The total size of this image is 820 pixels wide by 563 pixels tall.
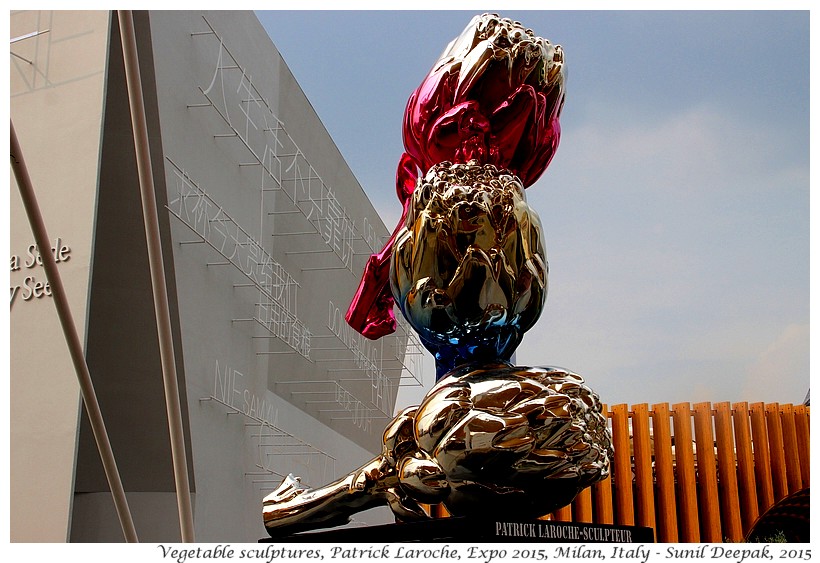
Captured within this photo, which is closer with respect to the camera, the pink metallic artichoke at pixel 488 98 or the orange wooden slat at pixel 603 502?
the pink metallic artichoke at pixel 488 98

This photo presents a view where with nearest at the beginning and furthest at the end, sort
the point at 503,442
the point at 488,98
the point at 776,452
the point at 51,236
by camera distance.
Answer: the point at 503,442 → the point at 488,98 → the point at 51,236 → the point at 776,452

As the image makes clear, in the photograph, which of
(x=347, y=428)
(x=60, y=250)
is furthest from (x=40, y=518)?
(x=347, y=428)

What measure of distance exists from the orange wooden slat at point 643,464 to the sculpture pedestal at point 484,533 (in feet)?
13.1

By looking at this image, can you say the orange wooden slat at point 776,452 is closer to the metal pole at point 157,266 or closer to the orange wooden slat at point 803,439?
the orange wooden slat at point 803,439

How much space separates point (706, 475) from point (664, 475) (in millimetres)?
206

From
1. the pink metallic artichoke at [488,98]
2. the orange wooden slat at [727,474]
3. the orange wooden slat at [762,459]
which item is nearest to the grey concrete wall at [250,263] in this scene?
the orange wooden slat at [727,474]

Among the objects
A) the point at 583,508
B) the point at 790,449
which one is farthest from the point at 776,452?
the point at 583,508

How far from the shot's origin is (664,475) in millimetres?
4387

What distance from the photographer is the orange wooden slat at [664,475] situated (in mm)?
4293

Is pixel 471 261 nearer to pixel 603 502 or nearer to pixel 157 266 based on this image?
pixel 157 266

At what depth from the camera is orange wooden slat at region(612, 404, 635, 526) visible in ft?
14.2
